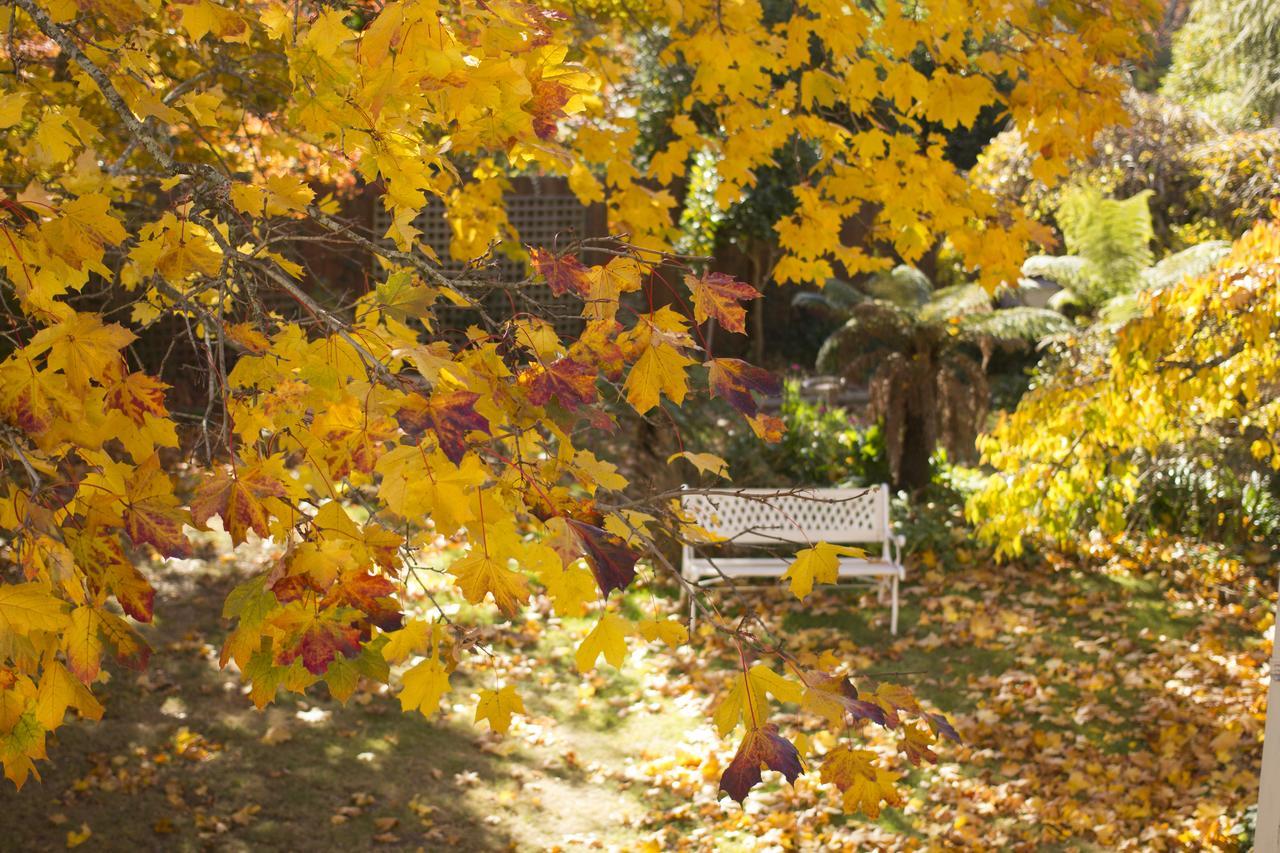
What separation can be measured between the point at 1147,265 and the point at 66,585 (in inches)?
353

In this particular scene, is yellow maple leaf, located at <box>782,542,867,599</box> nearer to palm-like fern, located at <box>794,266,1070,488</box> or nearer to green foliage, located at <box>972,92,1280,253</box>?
palm-like fern, located at <box>794,266,1070,488</box>

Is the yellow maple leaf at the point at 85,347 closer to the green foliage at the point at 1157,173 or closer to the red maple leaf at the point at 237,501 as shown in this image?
the red maple leaf at the point at 237,501

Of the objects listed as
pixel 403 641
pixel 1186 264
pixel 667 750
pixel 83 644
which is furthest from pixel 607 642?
pixel 1186 264

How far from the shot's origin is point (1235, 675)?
563 centimetres

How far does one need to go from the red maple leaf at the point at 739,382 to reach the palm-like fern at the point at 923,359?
6.62m

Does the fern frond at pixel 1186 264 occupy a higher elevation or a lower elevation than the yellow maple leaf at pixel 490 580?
higher

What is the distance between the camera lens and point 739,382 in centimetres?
165

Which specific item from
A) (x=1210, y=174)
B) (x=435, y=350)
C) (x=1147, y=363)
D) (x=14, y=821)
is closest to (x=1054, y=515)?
(x=1147, y=363)

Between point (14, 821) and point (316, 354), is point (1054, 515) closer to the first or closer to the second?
point (14, 821)

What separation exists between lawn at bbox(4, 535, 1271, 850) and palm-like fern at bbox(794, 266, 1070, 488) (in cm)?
168

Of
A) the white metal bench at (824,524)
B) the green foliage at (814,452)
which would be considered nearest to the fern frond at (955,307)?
the green foliage at (814,452)

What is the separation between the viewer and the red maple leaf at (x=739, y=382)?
1.63 m

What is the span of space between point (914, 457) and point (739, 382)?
6860 millimetres

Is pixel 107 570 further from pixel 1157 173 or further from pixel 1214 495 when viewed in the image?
pixel 1157 173
